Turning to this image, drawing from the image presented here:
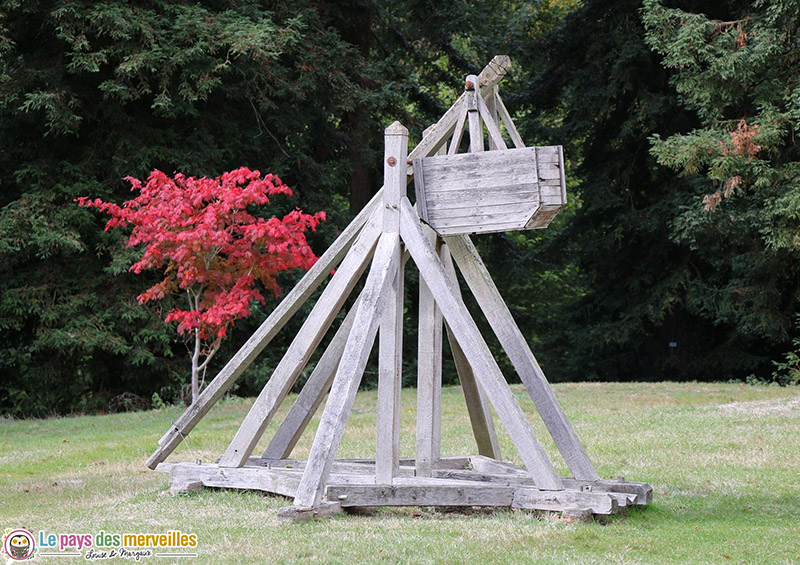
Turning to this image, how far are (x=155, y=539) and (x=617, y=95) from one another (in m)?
17.2

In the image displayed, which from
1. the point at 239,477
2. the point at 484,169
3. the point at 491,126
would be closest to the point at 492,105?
the point at 491,126

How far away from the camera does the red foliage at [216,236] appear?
13172mm

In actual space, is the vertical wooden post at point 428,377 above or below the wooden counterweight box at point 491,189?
below

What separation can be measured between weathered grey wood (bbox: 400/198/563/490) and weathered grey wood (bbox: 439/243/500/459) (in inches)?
16.0

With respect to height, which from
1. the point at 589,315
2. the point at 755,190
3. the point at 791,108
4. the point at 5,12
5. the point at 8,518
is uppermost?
the point at 5,12

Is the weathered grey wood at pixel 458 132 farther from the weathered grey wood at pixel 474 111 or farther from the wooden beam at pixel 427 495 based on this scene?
the wooden beam at pixel 427 495

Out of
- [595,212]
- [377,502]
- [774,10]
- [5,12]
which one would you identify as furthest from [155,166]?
[377,502]

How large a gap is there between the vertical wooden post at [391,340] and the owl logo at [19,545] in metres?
2.30

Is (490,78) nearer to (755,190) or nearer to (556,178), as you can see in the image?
(556,178)

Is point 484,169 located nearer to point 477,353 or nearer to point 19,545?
point 477,353

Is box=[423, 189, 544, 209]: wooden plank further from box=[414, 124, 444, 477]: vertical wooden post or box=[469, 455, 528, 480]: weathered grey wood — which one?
box=[469, 455, 528, 480]: weathered grey wood

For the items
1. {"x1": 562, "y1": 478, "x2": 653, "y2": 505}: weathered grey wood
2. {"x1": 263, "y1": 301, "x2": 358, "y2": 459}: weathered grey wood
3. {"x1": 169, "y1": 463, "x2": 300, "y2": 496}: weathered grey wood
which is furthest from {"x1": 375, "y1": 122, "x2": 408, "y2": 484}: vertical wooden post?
{"x1": 562, "y1": 478, "x2": 653, "y2": 505}: weathered grey wood

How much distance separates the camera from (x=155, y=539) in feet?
19.8

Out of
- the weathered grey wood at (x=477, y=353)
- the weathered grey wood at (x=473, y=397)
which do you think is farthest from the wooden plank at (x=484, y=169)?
the weathered grey wood at (x=473, y=397)
